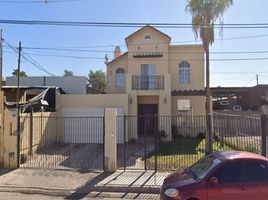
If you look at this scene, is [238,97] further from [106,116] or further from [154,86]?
[106,116]

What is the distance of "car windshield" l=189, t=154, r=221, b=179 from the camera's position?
21.6 ft

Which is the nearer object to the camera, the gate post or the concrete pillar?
the gate post

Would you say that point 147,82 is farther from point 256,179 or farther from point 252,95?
point 252,95

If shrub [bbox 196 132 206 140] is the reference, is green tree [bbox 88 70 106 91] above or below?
above

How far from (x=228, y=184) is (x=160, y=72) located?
17.4 m

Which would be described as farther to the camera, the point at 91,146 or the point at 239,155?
the point at 91,146

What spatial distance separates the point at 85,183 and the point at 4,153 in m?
4.26

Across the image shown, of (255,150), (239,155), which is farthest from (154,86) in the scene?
(239,155)

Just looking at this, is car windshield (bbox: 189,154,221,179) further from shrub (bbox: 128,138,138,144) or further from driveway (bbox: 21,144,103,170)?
shrub (bbox: 128,138,138,144)

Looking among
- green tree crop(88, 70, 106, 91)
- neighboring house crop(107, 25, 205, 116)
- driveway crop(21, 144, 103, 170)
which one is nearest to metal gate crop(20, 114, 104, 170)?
driveway crop(21, 144, 103, 170)

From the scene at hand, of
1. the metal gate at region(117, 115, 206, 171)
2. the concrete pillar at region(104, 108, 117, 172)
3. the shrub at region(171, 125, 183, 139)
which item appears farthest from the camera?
the shrub at region(171, 125, 183, 139)

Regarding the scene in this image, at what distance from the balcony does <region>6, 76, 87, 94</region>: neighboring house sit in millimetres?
4601

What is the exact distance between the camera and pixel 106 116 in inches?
462

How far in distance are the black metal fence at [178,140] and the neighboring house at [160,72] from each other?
1.40m
